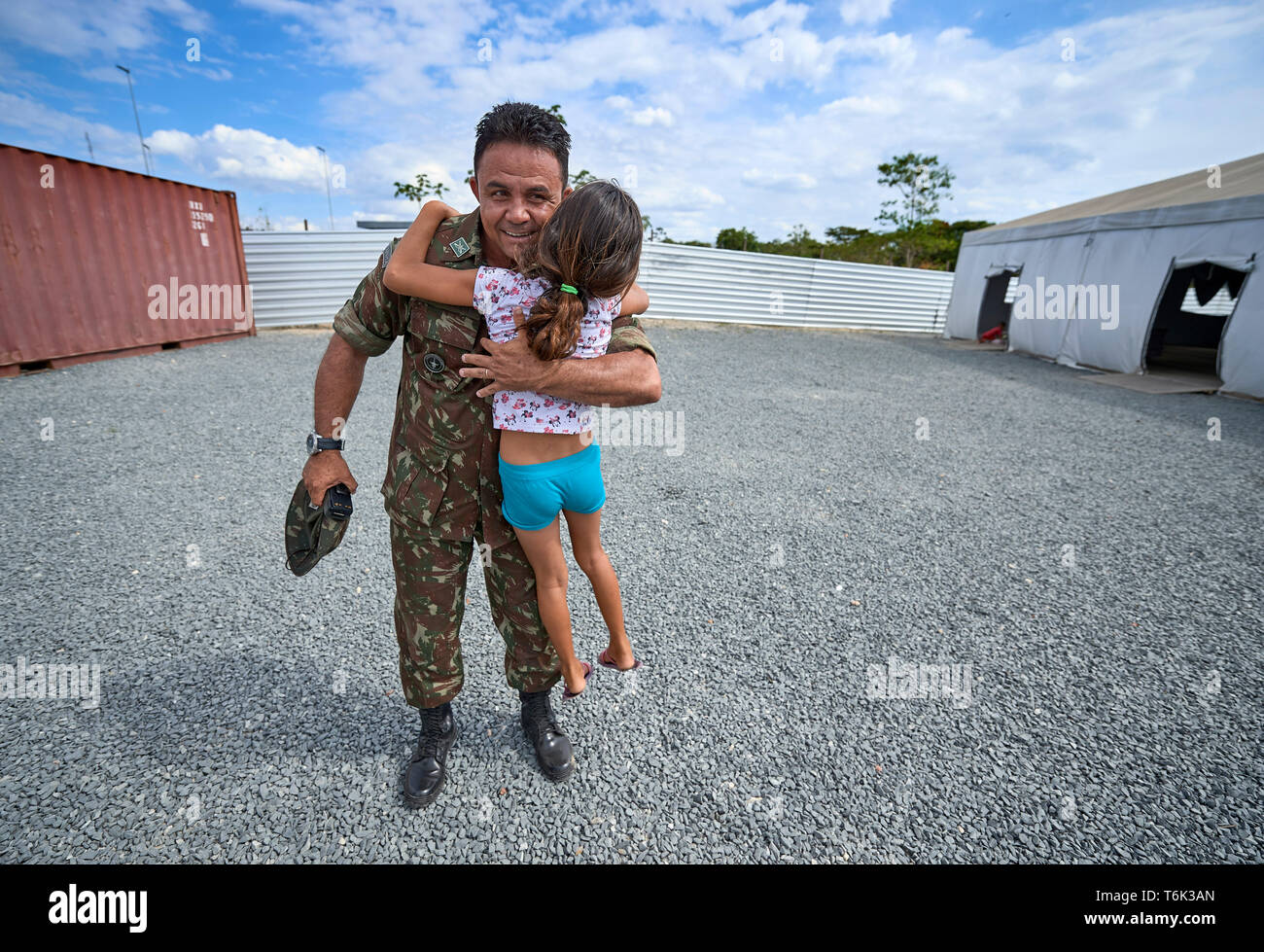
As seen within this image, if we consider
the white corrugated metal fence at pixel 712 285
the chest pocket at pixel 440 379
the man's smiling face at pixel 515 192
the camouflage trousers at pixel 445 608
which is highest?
the white corrugated metal fence at pixel 712 285

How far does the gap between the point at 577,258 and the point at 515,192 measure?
A: 31 cm

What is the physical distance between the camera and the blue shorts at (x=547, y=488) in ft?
5.58

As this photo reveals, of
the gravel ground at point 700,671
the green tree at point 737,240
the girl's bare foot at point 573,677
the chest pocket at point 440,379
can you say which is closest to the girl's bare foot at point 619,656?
the girl's bare foot at point 573,677

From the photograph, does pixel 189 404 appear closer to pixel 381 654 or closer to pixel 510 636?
pixel 381 654

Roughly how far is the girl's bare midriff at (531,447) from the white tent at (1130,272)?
12328mm

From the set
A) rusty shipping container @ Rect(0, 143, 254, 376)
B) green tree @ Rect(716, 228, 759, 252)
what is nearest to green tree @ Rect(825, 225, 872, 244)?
green tree @ Rect(716, 228, 759, 252)

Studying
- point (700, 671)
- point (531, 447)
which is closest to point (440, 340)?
point (531, 447)

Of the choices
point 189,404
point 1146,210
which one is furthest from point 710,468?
point 1146,210

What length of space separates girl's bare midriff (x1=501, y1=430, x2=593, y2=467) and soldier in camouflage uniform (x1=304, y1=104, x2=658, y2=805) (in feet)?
0.34

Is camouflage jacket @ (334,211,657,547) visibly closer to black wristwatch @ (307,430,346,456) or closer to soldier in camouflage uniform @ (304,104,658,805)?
soldier in camouflage uniform @ (304,104,658,805)

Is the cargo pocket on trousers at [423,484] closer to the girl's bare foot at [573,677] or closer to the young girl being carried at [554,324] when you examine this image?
the young girl being carried at [554,324]

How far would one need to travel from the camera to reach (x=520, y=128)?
1541 millimetres

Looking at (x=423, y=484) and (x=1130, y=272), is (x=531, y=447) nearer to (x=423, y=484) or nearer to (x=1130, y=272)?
(x=423, y=484)

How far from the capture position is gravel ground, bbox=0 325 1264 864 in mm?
1918
